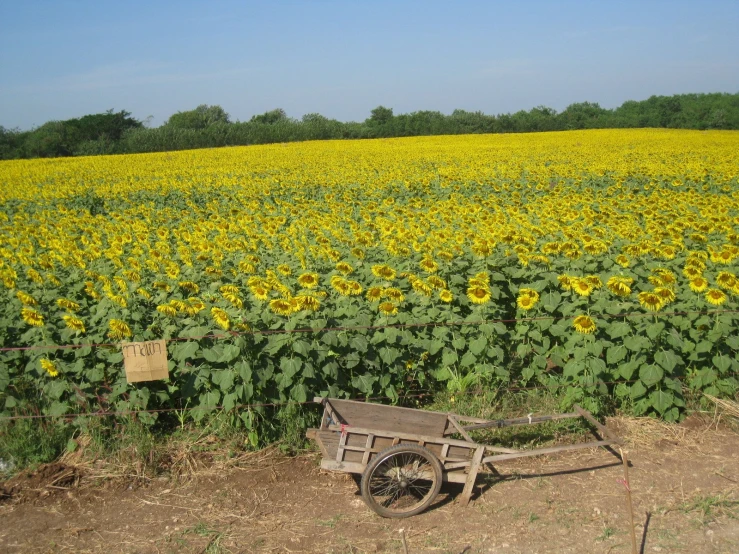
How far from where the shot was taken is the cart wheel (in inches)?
153

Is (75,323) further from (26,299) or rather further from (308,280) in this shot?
(308,280)

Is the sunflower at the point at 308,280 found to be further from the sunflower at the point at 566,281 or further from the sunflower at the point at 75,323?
the sunflower at the point at 566,281

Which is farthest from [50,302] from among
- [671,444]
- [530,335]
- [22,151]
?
[22,151]

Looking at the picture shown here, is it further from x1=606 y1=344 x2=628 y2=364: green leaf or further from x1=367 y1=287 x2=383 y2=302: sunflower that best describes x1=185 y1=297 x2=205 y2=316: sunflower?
x1=606 y1=344 x2=628 y2=364: green leaf

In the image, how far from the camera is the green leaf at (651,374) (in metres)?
5.00

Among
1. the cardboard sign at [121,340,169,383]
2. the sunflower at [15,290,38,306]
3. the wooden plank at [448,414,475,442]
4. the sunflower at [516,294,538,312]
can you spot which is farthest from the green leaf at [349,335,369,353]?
the sunflower at [15,290,38,306]

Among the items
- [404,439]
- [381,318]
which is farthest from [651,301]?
[404,439]

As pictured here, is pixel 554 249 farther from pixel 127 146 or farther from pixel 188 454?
pixel 127 146

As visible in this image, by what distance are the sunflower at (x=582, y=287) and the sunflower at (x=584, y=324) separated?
12.8 inches

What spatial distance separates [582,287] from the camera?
549 cm

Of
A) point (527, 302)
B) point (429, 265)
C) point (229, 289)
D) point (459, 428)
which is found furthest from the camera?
point (429, 265)

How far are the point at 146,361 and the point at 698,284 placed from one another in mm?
4406

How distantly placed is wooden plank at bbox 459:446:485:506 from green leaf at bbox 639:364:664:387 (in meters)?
1.70

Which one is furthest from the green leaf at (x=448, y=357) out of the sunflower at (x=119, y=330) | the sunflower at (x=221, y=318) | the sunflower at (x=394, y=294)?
the sunflower at (x=119, y=330)
